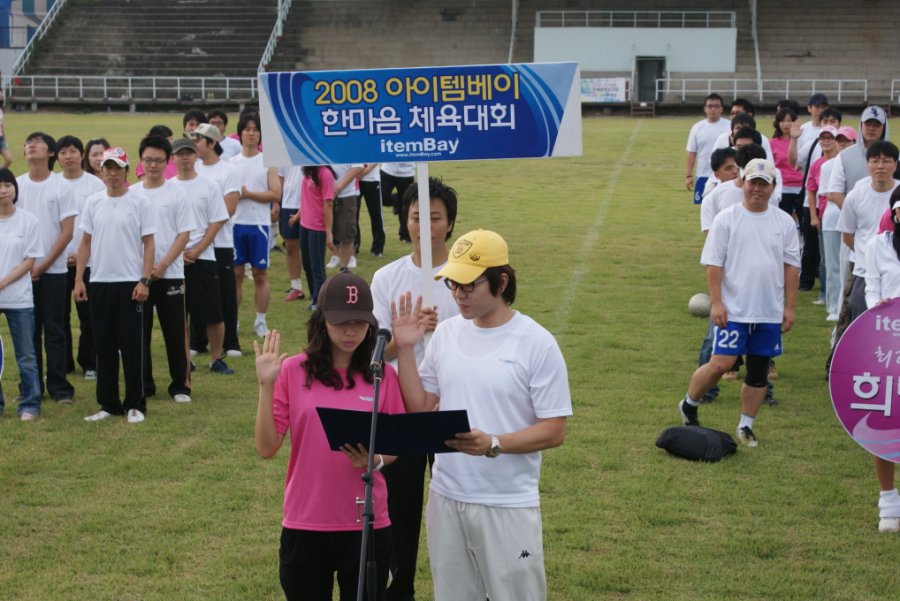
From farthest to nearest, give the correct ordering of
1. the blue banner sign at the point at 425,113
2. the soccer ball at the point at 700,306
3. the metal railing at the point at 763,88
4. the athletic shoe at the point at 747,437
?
the metal railing at the point at 763,88
the soccer ball at the point at 700,306
the athletic shoe at the point at 747,437
the blue banner sign at the point at 425,113

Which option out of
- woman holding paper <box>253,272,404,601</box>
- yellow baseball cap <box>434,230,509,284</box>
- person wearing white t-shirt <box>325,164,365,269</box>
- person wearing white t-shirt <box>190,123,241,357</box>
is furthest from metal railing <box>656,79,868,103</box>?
woman holding paper <box>253,272,404,601</box>

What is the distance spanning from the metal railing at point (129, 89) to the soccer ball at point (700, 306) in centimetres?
3432

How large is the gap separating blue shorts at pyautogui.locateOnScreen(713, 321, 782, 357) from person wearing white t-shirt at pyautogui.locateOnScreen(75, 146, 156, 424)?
4184 mm

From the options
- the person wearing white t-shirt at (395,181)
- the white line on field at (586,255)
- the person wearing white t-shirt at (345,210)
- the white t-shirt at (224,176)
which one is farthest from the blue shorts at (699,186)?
the white t-shirt at (224,176)

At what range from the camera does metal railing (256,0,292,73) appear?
163 feet

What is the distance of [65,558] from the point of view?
6.64 meters

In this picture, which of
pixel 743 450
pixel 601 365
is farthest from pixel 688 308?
pixel 743 450

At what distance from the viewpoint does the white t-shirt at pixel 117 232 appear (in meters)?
9.07

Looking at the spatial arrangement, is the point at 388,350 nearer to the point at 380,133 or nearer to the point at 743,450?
the point at 380,133

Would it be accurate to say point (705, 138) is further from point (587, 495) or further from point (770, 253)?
point (587, 495)

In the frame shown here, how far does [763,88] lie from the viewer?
46719 mm

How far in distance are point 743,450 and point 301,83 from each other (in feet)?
15.0

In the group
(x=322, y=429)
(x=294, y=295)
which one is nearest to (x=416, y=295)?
(x=322, y=429)

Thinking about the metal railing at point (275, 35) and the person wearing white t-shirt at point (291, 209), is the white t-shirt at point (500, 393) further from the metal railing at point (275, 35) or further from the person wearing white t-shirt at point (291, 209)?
the metal railing at point (275, 35)
